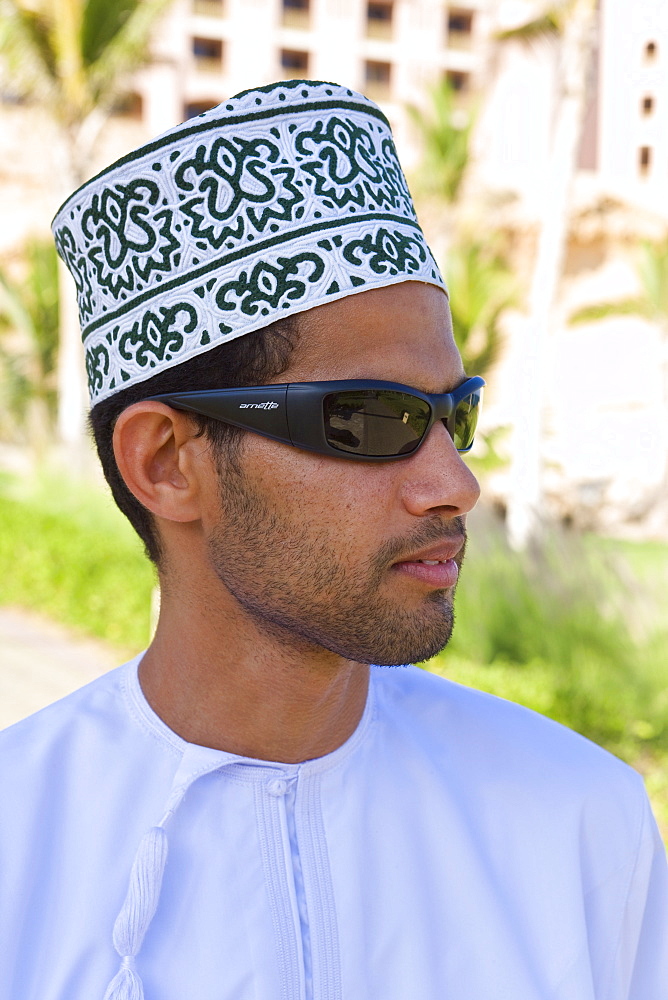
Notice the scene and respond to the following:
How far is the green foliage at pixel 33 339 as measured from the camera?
48.4ft

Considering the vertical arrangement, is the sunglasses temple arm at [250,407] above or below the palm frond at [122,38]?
below

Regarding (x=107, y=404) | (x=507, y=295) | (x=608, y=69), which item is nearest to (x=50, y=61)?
(x=507, y=295)

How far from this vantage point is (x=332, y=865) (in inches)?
69.8

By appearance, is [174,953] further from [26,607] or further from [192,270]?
[26,607]

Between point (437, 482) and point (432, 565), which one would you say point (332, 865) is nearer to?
point (432, 565)

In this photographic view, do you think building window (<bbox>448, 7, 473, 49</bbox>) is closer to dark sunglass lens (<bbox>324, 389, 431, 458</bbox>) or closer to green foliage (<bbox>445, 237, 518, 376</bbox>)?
green foliage (<bbox>445, 237, 518, 376</bbox>)

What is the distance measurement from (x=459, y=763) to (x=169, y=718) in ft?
1.87

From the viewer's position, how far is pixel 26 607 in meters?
10.4

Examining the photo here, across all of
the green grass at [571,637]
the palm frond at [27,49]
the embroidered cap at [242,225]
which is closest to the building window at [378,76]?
the palm frond at [27,49]

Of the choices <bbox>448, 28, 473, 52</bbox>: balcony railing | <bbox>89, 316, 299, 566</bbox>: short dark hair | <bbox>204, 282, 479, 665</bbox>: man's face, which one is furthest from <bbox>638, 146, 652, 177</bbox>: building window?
<bbox>448, 28, 473, 52</bbox>: balcony railing

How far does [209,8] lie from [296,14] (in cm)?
404

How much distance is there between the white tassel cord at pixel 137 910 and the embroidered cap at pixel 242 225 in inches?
31.9

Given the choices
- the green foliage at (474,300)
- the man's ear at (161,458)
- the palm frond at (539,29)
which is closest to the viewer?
the man's ear at (161,458)

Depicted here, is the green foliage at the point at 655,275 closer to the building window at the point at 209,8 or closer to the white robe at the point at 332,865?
the white robe at the point at 332,865
